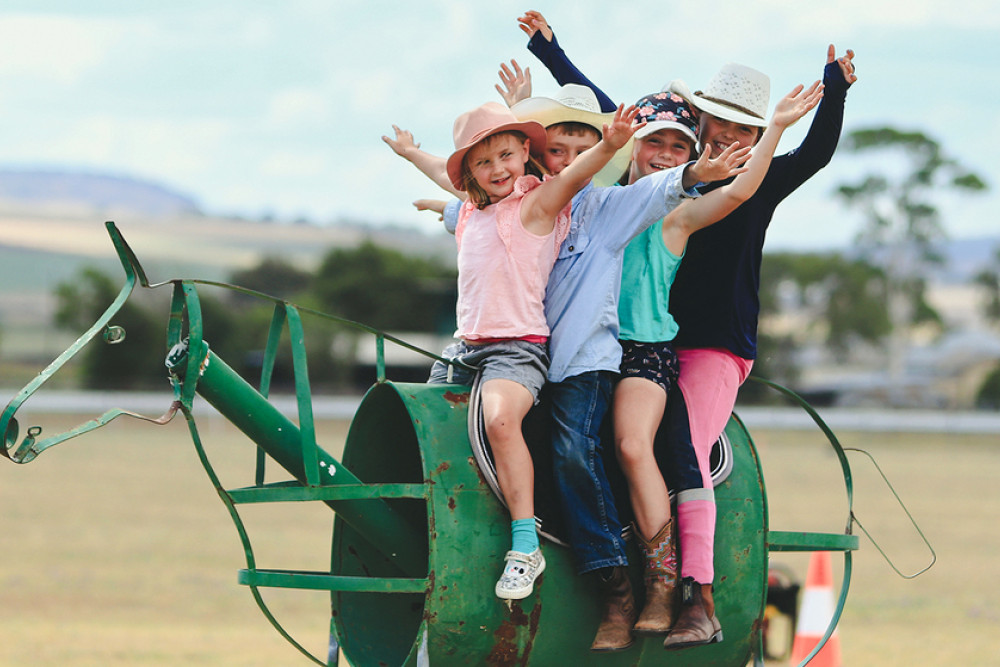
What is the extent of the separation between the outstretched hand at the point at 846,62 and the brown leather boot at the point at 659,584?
6.26 ft

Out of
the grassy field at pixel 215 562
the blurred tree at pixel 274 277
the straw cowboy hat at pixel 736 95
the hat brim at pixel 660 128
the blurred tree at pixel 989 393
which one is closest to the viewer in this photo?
the hat brim at pixel 660 128

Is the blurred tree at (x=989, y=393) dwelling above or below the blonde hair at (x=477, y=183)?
below

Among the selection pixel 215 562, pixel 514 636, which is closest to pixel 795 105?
pixel 514 636

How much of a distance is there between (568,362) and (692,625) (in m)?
1.06

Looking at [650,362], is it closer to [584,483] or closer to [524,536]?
[584,483]

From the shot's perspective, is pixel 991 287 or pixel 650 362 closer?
pixel 650 362

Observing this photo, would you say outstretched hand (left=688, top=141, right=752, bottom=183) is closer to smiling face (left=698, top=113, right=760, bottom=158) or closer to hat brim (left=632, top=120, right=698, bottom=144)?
hat brim (left=632, top=120, right=698, bottom=144)

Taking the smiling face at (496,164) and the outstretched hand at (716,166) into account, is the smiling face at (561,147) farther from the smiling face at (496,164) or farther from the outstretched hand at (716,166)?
the outstretched hand at (716,166)

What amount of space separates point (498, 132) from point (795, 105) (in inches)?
45.1

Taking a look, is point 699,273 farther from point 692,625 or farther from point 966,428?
point 966,428

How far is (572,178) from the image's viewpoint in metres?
4.82

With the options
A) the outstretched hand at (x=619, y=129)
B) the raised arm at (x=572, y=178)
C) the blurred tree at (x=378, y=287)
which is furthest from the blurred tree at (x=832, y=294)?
the outstretched hand at (x=619, y=129)

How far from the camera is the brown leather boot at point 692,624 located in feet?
15.8

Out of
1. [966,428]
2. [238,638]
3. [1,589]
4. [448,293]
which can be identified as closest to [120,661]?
[238,638]
